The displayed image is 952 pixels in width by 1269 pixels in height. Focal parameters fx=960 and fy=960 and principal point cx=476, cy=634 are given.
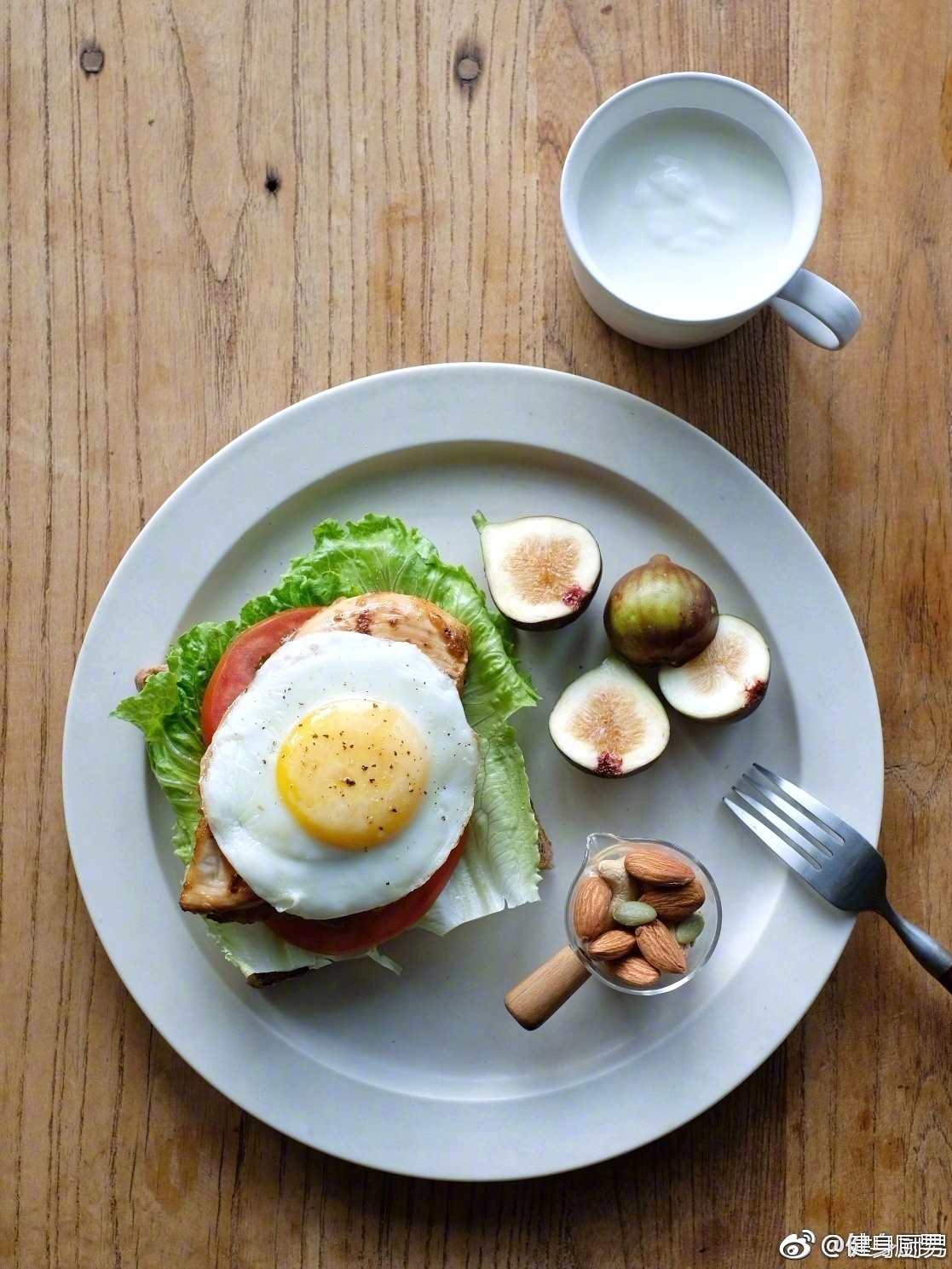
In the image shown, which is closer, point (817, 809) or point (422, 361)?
point (817, 809)

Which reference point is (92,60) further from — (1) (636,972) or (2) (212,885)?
(1) (636,972)

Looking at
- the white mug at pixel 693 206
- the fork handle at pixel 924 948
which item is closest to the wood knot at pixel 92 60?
the white mug at pixel 693 206

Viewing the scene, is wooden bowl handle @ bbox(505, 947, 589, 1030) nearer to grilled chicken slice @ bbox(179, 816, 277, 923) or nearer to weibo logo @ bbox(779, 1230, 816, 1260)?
grilled chicken slice @ bbox(179, 816, 277, 923)

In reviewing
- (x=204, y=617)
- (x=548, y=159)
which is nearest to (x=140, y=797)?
(x=204, y=617)

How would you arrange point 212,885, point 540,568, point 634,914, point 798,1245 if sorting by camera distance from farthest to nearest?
point 798,1245 < point 540,568 < point 634,914 < point 212,885

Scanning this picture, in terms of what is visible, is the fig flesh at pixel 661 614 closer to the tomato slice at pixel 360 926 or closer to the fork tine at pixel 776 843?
the fork tine at pixel 776 843

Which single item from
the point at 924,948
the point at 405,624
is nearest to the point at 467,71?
the point at 405,624

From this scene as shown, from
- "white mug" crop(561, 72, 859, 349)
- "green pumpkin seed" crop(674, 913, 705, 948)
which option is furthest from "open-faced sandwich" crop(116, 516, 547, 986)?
"white mug" crop(561, 72, 859, 349)

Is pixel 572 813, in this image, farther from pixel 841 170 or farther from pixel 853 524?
pixel 841 170
